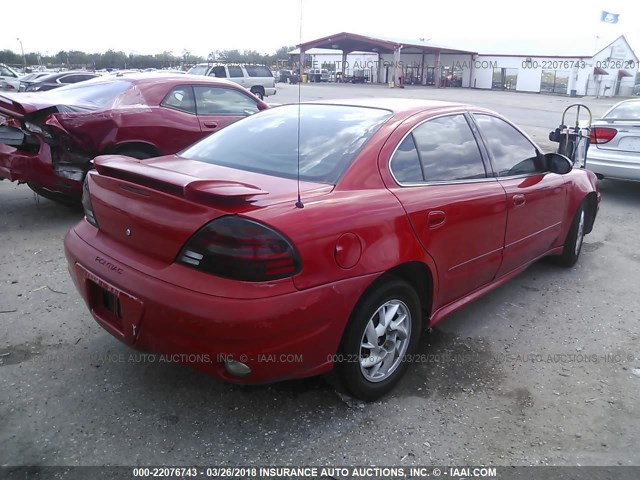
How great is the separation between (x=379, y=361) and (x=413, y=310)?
0.36m

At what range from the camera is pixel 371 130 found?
117 inches

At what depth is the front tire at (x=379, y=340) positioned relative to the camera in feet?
8.41

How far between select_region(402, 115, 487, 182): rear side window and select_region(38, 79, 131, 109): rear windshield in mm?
4070

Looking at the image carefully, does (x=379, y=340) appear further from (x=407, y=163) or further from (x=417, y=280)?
(x=407, y=163)

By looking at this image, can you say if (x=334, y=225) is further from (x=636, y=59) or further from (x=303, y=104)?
(x=636, y=59)

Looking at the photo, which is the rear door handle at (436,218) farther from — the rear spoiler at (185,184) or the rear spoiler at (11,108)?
the rear spoiler at (11,108)

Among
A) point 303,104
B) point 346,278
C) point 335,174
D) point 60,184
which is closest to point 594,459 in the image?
point 346,278

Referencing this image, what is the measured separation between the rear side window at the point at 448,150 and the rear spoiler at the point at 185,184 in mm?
1158

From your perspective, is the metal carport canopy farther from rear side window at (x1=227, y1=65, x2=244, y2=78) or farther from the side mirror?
the side mirror

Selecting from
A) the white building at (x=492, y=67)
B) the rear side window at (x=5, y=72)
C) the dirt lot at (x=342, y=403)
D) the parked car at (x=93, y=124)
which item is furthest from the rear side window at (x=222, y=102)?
the white building at (x=492, y=67)

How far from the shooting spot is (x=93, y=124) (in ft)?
17.9

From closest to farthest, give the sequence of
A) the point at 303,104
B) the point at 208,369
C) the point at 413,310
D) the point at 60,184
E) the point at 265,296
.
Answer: the point at 265,296 < the point at 208,369 < the point at 413,310 < the point at 303,104 < the point at 60,184

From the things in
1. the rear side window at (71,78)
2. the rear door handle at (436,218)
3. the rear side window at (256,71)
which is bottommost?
the rear door handle at (436,218)

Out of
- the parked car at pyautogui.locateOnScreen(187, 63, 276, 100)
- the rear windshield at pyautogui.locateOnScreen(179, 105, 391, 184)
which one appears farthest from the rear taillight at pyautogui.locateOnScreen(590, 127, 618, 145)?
the parked car at pyautogui.locateOnScreen(187, 63, 276, 100)
